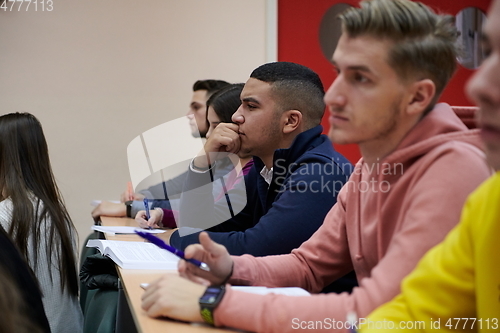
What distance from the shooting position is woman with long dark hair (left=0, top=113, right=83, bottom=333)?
189 cm

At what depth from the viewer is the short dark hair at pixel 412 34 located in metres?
1.08

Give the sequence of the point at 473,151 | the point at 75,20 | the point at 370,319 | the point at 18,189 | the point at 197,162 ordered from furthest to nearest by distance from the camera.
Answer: the point at 75,20, the point at 197,162, the point at 18,189, the point at 473,151, the point at 370,319

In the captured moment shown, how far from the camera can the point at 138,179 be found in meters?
3.84

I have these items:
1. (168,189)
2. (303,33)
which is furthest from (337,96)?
(303,33)

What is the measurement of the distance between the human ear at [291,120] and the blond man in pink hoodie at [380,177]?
0.71 metres

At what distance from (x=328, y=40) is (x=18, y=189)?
2680 mm

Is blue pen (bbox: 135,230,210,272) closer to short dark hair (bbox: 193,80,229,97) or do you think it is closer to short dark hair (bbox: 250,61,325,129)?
short dark hair (bbox: 250,61,325,129)

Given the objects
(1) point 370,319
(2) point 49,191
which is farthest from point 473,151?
(2) point 49,191

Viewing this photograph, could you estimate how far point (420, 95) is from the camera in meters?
1.09

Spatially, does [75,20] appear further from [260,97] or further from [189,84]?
[260,97]

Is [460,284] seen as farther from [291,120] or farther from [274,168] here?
[291,120]

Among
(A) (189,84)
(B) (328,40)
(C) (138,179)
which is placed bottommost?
(C) (138,179)

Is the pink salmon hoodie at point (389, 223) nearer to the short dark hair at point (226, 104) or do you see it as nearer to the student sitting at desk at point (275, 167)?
the student sitting at desk at point (275, 167)

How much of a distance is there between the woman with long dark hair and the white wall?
1834mm
